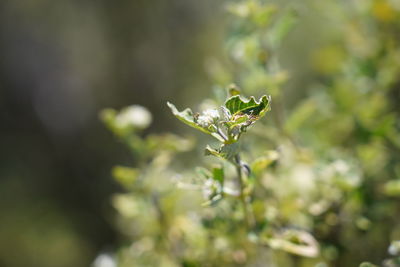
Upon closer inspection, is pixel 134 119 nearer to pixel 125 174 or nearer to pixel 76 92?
pixel 125 174

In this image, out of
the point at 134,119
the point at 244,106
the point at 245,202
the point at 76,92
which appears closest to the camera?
the point at 244,106

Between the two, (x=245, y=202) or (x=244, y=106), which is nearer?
(x=244, y=106)

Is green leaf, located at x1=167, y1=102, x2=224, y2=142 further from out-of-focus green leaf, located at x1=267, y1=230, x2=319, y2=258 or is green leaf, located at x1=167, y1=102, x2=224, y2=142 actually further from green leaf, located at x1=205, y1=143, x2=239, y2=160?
out-of-focus green leaf, located at x1=267, y1=230, x2=319, y2=258

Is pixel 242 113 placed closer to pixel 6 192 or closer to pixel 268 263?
pixel 268 263

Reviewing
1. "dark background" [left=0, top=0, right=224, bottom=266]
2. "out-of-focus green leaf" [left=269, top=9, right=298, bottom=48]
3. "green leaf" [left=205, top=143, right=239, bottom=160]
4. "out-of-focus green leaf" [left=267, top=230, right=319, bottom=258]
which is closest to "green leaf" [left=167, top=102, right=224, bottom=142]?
"green leaf" [left=205, top=143, right=239, bottom=160]

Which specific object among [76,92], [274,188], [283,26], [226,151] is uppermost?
[76,92]

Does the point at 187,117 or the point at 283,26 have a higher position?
the point at 283,26

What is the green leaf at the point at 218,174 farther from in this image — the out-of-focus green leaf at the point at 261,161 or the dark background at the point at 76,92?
the dark background at the point at 76,92

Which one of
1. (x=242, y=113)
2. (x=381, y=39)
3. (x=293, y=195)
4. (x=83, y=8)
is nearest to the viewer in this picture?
(x=242, y=113)

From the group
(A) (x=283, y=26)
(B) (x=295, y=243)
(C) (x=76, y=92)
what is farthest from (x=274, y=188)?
(C) (x=76, y=92)

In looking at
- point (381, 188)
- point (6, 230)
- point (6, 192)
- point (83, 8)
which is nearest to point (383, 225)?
point (381, 188)

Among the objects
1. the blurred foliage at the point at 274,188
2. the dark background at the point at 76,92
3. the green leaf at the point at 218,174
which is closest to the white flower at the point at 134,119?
the blurred foliage at the point at 274,188
